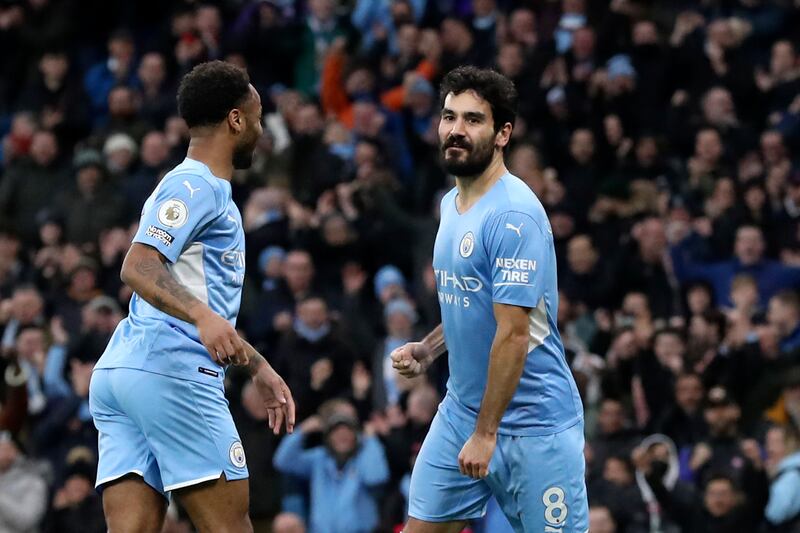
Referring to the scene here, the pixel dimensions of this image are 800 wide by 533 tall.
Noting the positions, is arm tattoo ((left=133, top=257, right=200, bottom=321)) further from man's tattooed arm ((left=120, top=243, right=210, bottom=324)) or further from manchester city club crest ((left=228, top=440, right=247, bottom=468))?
manchester city club crest ((left=228, top=440, right=247, bottom=468))

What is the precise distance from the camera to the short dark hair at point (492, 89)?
7.05m

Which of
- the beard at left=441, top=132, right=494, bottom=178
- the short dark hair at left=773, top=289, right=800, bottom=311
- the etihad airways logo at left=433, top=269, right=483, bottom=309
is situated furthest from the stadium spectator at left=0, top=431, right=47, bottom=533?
the beard at left=441, top=132, right=494, bottom=178

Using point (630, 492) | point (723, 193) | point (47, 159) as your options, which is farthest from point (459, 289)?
point (47, 159)

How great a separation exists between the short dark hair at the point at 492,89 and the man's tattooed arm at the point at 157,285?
146 cm

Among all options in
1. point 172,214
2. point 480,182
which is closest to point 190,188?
point 172,214

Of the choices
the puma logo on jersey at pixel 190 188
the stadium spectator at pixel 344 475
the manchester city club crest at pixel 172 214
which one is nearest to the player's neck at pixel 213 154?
the puma logo on jersey at pixel 190 188

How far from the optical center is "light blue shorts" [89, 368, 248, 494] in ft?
22.1

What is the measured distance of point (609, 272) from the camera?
45.6ft

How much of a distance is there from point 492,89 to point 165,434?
197 cm

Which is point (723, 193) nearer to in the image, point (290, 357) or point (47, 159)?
point (290, 357)

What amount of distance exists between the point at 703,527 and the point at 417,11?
7.83 meters

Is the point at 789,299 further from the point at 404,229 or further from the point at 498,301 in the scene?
the point at 498,301

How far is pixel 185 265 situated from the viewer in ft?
22.4

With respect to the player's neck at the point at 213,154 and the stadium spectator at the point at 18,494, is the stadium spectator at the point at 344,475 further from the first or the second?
the player's neck at the point at 213,154
